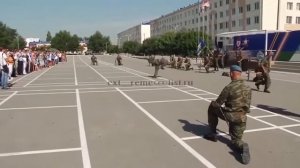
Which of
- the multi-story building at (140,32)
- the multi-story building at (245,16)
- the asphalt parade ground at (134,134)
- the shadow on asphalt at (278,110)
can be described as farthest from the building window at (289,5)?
the multi-story building at (140,32)

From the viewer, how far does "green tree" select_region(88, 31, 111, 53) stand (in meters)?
191

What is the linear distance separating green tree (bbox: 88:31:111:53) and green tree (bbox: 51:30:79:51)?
7654mm

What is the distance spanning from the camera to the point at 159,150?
6.93 meters

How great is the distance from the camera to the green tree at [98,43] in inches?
7530

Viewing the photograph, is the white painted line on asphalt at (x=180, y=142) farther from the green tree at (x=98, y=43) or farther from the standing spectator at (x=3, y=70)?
the green tree at (x=98, y=43)

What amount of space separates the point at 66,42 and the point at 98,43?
606 inches

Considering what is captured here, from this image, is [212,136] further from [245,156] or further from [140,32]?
[140,32]

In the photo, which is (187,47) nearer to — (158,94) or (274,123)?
(158,94)

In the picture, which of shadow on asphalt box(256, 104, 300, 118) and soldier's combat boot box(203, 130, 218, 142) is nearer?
soldier's combat boot box(203, 130, 218, 142)

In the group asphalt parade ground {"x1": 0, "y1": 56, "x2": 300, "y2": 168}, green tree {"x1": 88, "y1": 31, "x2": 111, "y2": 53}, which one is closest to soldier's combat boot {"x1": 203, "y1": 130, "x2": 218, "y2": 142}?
asphalt parade ground {"x1": 0, "y1": 56, "x2": 300, "y2": 168}

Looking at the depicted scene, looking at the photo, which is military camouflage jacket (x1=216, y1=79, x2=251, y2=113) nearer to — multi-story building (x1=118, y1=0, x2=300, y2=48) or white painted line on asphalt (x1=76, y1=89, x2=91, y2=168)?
white painted line on asphalt (x1=76, y1=89, x2=91, y2=168)

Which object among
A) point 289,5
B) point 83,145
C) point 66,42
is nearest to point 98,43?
point 66,42

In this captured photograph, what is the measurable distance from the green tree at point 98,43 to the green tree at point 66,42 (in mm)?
7654

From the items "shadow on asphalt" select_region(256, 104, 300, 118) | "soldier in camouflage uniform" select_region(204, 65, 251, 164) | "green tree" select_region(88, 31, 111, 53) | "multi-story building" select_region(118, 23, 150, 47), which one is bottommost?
"shadow on asphalt" select_region(256, 104, 300, 118)
